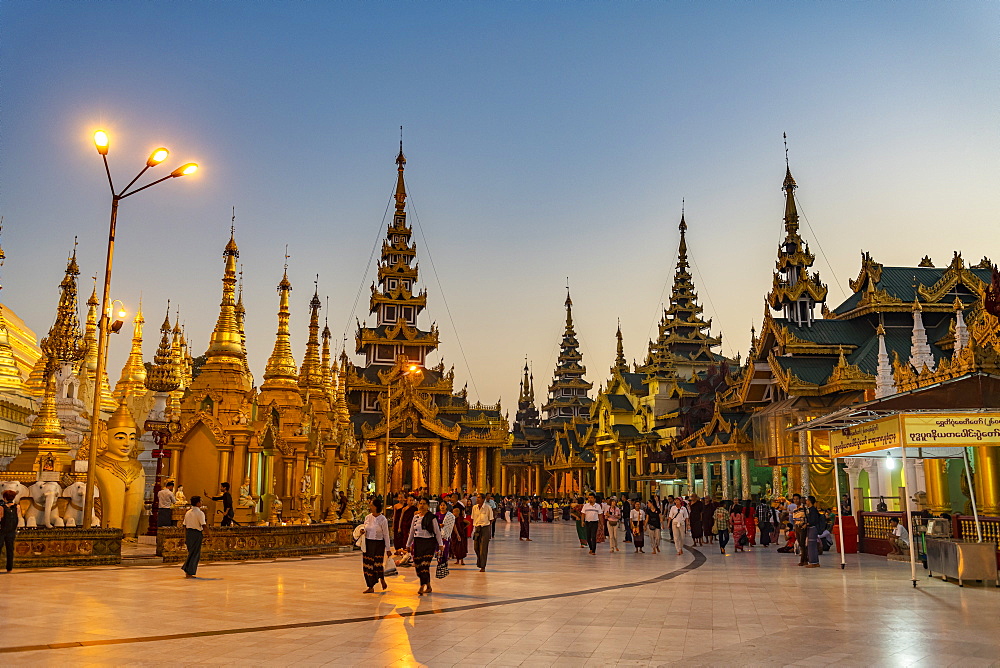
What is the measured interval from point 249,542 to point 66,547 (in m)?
3.80

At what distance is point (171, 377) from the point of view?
36.4 metres

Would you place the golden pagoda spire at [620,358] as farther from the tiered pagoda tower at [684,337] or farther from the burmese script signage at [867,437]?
the burmese script signage at [867,437]

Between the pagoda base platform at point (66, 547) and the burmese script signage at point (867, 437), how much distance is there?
538 inches

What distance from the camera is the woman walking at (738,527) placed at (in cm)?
2416

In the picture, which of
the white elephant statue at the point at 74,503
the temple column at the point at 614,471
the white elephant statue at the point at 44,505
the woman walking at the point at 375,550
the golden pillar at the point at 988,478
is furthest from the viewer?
the temple column at the point at 614,471

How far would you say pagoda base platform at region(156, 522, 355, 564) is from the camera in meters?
17.5

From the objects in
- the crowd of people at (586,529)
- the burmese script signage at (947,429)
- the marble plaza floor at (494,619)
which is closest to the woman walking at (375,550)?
the crowd of people at (586,529)

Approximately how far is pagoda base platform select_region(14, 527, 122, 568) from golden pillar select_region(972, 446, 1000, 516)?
680 inches

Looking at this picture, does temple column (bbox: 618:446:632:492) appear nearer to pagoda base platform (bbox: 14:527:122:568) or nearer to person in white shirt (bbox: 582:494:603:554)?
person in white shirt (bbox: 582:494:603:554)

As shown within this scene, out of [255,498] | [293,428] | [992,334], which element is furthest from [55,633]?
[992,334]

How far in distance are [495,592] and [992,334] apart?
43.0ft

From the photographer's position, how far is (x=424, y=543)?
12.9 metres

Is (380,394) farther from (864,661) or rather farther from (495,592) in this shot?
(864,661)

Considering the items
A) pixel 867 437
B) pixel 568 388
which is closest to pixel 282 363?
pixel 867 437
